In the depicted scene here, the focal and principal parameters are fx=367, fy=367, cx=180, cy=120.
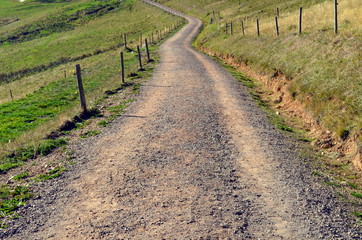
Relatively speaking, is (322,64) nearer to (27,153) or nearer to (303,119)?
(303,119)

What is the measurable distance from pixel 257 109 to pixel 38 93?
15001 mm

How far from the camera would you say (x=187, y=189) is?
24.9 ft

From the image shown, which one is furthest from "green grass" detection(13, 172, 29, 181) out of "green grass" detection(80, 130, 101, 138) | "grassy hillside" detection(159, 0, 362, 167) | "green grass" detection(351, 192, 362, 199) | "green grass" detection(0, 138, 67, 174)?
"grassy hillside" detection(159, 0, 362, 167)

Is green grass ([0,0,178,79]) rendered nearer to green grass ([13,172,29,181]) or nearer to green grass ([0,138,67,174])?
green grass ([0,138,67,174])

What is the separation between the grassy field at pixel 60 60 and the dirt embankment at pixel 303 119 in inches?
313

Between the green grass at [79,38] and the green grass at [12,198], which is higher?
the green grass at [79,38]

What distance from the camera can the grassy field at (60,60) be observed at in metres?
16.0

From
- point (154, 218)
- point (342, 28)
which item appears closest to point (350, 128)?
point (154, 218)

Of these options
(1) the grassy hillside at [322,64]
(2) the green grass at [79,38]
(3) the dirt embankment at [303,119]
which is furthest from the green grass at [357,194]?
(2) the green grass at [79,38]

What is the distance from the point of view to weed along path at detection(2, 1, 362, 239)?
20.5ft

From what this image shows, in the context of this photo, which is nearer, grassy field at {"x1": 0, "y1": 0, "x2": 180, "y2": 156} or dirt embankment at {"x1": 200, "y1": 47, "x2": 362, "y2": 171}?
dirt embankment at {"x1": 200, "y1": 47, "x2": 362, "y2": 171}

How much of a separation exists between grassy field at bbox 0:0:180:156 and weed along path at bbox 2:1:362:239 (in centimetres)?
366

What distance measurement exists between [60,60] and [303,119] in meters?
41.9

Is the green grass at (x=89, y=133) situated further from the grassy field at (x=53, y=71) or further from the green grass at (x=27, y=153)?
the green grass at (x=27, y=153)
